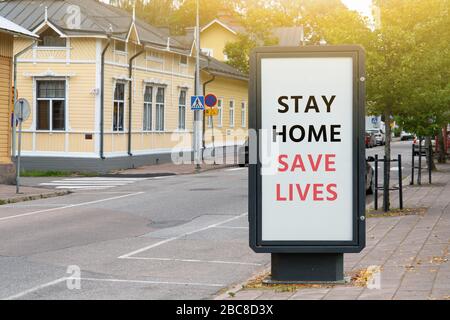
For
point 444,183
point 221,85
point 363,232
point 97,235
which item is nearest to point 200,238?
point 97,235

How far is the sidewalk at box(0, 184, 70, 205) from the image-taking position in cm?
2139

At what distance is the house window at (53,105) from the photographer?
33.1 meters

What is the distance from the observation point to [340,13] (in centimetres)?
1770

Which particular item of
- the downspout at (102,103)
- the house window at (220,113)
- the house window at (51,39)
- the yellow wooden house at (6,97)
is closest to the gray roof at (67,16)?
the house window at (51,39)

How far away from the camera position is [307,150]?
8602 millimetres

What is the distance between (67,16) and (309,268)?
26850 mm

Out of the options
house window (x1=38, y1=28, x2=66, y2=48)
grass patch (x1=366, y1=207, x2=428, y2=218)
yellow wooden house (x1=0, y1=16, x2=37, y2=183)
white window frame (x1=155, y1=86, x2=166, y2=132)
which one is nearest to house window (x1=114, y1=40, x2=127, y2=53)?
house window (x1=38, y1=28, x2=66, y2=48)

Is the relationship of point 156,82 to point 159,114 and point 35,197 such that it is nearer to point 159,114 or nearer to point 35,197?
point 159,114

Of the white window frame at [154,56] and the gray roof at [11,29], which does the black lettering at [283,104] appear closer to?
the gray roof at [11,29]

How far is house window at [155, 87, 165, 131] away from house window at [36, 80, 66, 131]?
635 centimetres

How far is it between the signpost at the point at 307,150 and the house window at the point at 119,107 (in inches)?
1021
